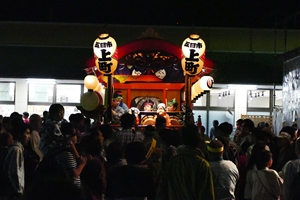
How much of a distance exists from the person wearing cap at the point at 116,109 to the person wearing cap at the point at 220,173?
7566mm

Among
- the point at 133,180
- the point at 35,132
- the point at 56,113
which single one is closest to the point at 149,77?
the point at 35,132

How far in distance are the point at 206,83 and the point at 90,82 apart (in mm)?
3253

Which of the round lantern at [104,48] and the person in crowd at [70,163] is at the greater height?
the round lantern at [104,48]

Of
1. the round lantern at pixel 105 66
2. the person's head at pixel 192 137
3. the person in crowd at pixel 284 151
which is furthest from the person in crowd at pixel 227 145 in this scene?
the round lantern at pixel 105 66

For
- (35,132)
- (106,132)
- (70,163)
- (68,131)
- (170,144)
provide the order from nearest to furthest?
(70,163) < (68,131) < (170,144) < (35,132) < (106,132)

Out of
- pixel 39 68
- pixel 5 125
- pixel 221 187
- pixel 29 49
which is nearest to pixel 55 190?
pixel 221 187

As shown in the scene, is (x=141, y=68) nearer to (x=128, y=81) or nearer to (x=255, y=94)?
(x=128, y=81)

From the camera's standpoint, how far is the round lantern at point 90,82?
14.2 metres

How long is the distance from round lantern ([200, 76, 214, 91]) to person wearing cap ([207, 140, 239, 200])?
779 cm

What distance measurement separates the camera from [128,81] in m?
16.1

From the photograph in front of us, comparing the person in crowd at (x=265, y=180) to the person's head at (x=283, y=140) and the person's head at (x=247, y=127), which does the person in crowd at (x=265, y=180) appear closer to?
the person's head at (x=283, y=140)

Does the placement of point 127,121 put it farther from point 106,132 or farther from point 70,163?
point 70,163

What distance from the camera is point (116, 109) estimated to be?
Result: 14.4 meters

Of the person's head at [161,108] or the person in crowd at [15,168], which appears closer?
the person in crowd at [15,168]
